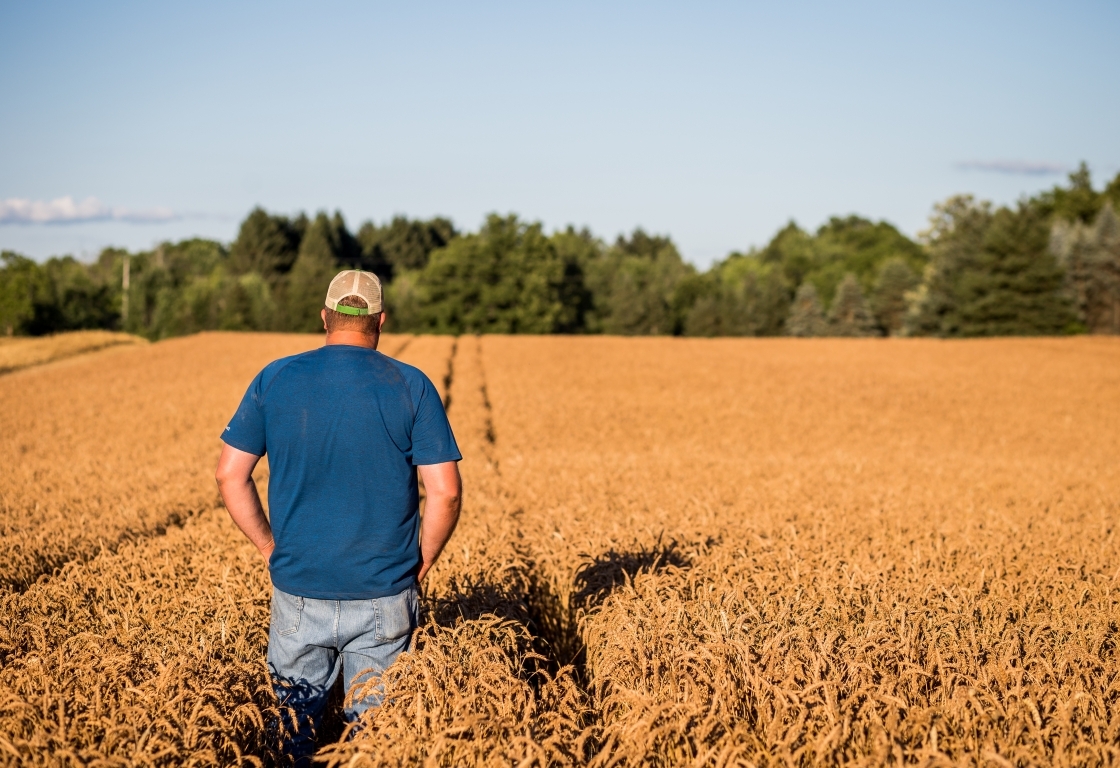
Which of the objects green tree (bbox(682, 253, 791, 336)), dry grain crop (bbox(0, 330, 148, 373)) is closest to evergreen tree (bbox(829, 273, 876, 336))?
green tree (bbox(682, 253, 791, 336))

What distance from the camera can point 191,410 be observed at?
1571 cm

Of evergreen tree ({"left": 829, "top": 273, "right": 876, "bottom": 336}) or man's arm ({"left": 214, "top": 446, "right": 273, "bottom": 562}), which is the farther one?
evergreen tree ({"left": 829, "top": 273, "right": 876, "bottom": 336})

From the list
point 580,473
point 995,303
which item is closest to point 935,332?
point 995,303

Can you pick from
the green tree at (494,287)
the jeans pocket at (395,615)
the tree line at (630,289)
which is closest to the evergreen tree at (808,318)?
the tree line at (630,289)

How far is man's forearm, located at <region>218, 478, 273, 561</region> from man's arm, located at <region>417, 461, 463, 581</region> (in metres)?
Result: 0.62

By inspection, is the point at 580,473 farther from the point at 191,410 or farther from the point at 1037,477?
the point at 191,410

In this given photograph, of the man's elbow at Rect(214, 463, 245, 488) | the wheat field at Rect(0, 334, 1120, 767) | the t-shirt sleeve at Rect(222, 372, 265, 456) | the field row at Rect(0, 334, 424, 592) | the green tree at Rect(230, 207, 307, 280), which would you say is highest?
the green tree at Rect(230, 207, 307, 280)

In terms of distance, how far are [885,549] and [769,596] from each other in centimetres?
174

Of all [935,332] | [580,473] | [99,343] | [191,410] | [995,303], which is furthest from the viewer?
[935,332]

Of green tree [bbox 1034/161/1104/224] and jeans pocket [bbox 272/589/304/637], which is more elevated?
green tree [bbox 1034/161/1104/224]

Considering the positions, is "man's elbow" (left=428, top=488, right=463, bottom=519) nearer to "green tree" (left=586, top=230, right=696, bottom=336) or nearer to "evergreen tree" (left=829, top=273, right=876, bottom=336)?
"evergreen tree" (left=829, top=273, right=876, bottom=336)

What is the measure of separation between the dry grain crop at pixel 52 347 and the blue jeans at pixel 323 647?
124 feet

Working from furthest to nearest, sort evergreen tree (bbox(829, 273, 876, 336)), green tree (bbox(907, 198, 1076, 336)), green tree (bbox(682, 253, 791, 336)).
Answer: green tree (bbox(682, 253, 791, 336)) → evergreen tree (bbox(829, 273, 876, 336)) → green tree (bbox(907, 198, 1076, 336))

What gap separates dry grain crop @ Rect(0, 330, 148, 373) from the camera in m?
36.1
